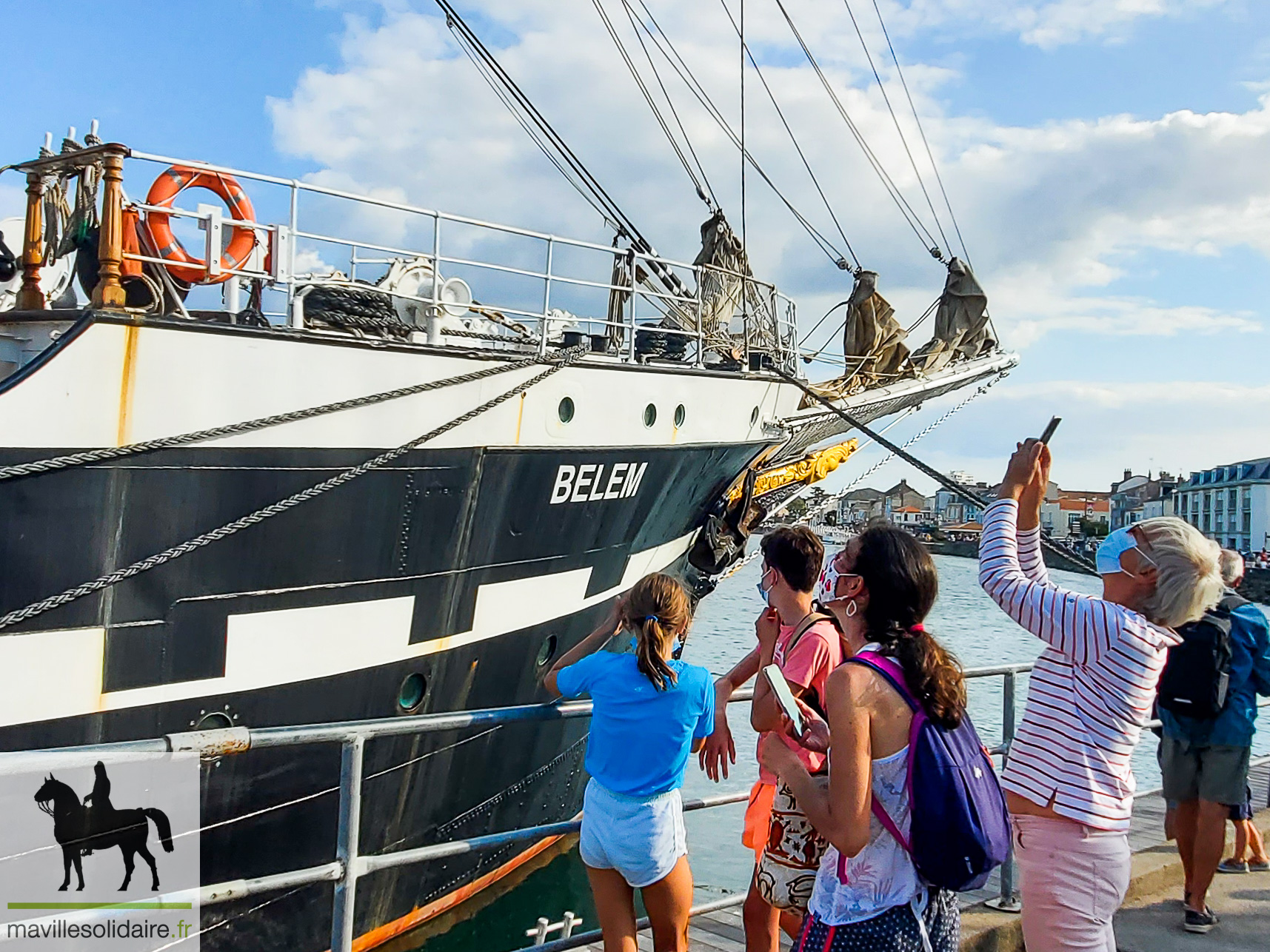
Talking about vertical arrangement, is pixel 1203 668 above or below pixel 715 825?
above

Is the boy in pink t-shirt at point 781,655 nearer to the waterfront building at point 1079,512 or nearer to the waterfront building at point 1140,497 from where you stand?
the waterfront building at point 1140,497

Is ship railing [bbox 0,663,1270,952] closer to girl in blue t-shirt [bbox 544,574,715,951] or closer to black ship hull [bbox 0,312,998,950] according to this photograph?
girl in blue t-shirt [bbox 544,574,715,951]

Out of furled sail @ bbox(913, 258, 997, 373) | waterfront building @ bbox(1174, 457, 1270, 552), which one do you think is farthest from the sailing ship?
waterfront building @ bbox(1174, 457, 1270, 552)

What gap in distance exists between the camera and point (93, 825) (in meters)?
4.44

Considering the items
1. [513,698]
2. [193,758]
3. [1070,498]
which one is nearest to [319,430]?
[513,698]

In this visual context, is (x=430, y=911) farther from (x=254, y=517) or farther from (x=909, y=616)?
(x=909, y=616)

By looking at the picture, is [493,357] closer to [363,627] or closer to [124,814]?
[363,627]

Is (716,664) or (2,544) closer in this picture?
(2,544)

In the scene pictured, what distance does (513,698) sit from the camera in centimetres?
713

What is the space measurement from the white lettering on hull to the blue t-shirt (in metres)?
3.67

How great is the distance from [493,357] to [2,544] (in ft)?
9.18

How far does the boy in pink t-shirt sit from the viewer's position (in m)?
3.05

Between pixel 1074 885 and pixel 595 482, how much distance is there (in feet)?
15.4

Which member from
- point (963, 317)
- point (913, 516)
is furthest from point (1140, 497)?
point (963, 317)
